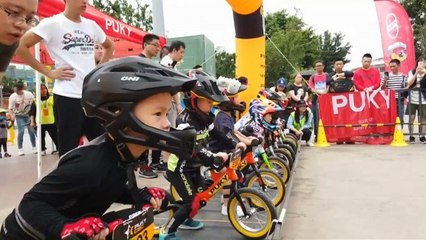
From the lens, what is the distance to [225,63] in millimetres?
36281

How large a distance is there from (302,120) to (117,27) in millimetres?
4504

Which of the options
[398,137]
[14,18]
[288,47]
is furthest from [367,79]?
[288,47]

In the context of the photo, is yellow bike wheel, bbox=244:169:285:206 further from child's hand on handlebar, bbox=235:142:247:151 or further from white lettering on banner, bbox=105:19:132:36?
white lettering on banner, bbox=105:19:132:36

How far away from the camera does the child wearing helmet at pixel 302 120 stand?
9148mm

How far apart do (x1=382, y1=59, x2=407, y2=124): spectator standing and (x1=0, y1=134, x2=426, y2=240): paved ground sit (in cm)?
157

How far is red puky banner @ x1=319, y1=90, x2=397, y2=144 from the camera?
9289 millimetres

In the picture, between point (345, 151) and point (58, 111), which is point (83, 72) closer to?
point (58, 111)

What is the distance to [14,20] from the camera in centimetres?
131

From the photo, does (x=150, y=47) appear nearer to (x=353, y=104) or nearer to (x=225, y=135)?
(x=225, y=135)

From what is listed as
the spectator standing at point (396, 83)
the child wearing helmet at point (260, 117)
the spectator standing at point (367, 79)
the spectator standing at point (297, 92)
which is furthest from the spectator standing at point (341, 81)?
the child wearing helmet at point (260, 117)

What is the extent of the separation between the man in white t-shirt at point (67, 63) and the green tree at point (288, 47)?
79.4ft

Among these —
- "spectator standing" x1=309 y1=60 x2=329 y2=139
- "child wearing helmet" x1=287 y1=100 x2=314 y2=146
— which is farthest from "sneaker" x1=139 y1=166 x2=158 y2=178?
"spectator standing" x1=309 y1=60 x2=329 y2=139

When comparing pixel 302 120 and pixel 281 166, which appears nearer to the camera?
pixel 281 166

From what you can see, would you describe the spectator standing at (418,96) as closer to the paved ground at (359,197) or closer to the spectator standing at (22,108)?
the paved ground at (359,197)
